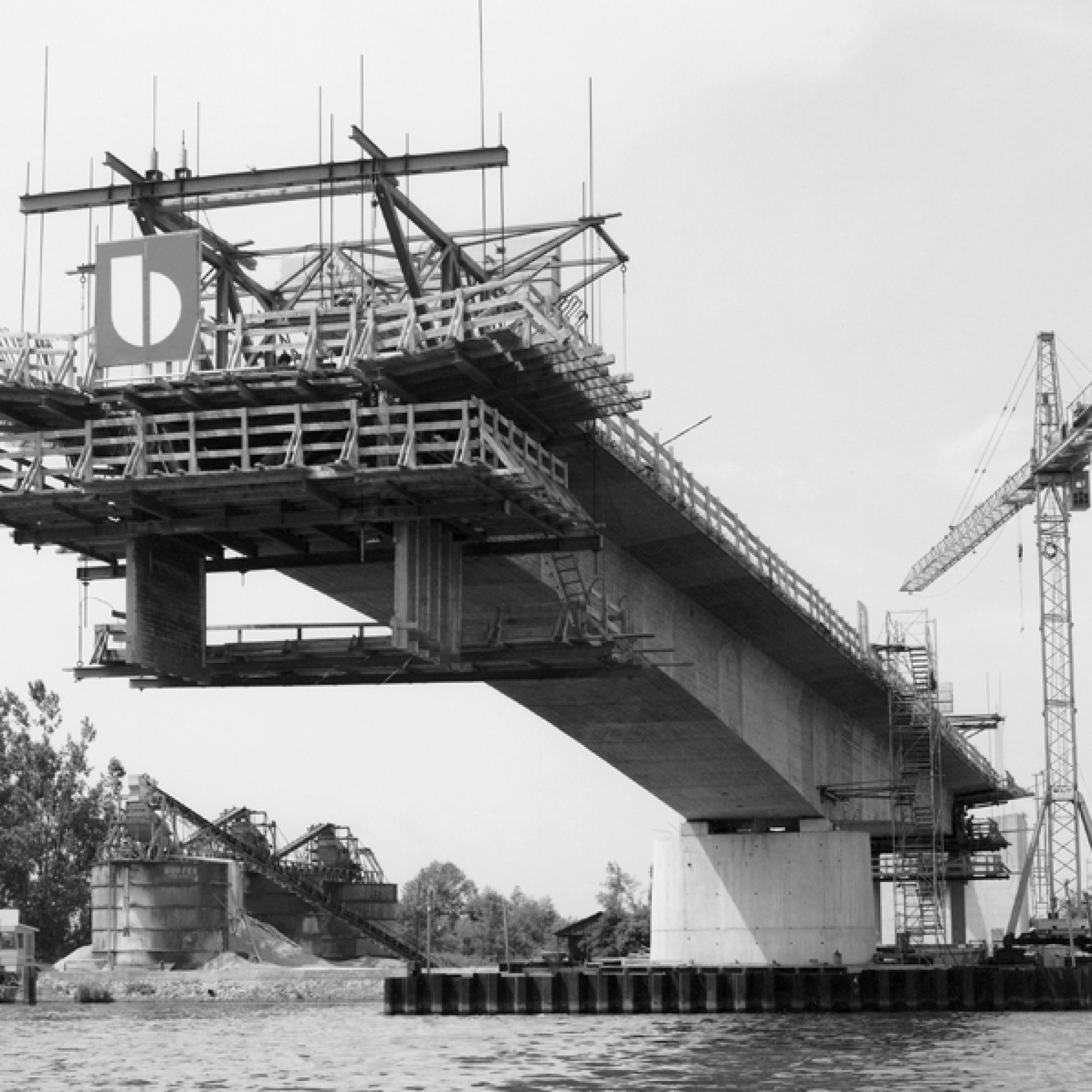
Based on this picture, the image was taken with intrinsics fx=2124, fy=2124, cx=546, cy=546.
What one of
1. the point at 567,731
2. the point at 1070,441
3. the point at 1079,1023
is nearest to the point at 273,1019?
the point at 567,731

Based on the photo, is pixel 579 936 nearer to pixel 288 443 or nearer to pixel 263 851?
pixel 263 851

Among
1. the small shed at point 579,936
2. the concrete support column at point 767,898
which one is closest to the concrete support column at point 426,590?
the concrete support column at point 767,898

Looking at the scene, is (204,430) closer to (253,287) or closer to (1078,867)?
(253,287)

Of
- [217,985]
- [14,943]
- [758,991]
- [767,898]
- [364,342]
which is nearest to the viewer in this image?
[364,342]

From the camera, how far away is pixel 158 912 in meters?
104

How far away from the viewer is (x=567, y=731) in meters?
61.9

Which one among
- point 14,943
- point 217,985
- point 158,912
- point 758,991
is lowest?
point 217,985

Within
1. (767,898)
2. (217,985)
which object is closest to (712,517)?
(767,898)

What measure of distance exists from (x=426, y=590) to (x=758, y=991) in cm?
3236

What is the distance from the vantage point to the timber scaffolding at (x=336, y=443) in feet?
134

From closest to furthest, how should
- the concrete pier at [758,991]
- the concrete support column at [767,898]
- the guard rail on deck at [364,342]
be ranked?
the guard rail on deck at [364,342] → the concrete pier at [758,991] → the concrete support column at [767,898]

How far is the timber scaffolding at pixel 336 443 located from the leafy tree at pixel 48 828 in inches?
3388

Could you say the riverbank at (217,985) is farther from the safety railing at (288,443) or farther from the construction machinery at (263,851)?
the safety railing at (288,443)

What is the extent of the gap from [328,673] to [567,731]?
664 inches
